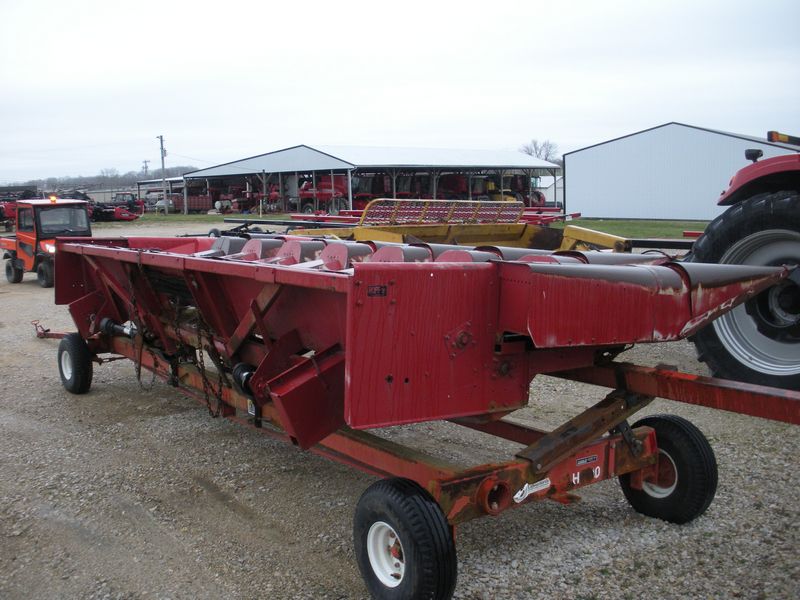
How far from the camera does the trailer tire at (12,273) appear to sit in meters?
16.1

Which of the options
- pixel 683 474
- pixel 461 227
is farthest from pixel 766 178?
pixel 461 227

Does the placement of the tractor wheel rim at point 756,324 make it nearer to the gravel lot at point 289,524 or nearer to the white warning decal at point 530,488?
the gravel lot at point 289,524

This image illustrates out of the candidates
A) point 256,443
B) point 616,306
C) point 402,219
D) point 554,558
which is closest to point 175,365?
point 256,443

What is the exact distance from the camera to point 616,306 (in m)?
Result: 3.00

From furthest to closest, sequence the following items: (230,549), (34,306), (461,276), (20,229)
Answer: (20,229), (34,306), (230,549), (461,276)

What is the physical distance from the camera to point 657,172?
33719 millimetres

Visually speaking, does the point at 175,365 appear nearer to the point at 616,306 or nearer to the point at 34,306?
the point at 616,306

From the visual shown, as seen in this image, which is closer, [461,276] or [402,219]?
[461,276]

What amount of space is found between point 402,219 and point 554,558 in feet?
23.1

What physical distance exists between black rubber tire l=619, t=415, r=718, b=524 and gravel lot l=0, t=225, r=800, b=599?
0.09 metres

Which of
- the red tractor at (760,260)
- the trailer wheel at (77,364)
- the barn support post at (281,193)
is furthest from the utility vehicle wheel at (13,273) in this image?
the barn support post at (281,193)

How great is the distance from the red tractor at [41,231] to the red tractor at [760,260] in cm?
1342

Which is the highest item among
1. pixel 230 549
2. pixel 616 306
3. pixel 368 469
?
pixel 616 306

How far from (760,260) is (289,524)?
11.6ft
